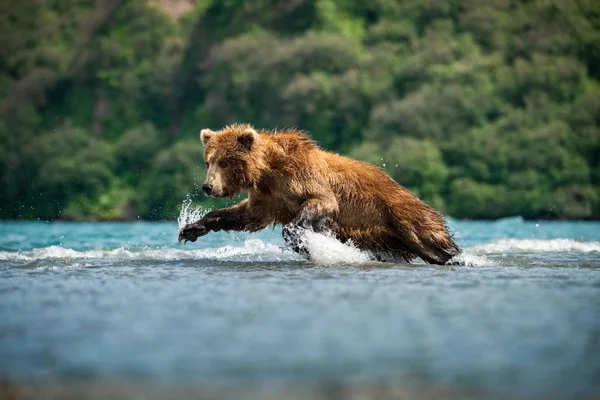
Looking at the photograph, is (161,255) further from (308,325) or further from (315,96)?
(315,96)

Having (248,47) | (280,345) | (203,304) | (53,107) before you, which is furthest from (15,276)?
(53,107)

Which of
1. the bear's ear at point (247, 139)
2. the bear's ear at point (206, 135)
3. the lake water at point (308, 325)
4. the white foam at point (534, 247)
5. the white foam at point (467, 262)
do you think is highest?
the bear's ear at point (206, 135)

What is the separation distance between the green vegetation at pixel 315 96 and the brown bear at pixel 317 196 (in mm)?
28405

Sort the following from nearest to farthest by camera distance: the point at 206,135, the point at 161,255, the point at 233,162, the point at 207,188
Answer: the point at 207,188 < the point at 233,162 < the point at 206,135 < the point at 161,255

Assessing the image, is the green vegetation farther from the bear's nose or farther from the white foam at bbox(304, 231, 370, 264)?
the bear's nose

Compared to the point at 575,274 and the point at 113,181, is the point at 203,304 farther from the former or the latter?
the point at 113,181

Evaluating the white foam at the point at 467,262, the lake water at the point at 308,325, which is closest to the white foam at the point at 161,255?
the lake water at the point at 308,325

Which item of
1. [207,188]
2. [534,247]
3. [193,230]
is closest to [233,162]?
[207,188]

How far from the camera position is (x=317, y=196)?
33.0ft

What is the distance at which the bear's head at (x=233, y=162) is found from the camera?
391 inches

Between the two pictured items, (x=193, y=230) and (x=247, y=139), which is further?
(x=193, y=230)

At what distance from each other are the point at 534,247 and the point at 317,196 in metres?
4.40

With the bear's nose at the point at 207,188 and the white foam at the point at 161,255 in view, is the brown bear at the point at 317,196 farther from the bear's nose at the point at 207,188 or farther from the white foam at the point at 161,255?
the white foam at the point at 161,255

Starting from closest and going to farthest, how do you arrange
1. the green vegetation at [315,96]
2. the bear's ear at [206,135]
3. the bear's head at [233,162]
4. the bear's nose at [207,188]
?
1. the bear's nose at [207,188]
2. the bear's head at [233,162]
3. the bear's ear at [206,135]
4. the green vegetation at [315,96]
